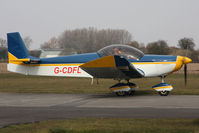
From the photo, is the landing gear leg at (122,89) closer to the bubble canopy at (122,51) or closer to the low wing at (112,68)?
the low wing at (112,68)

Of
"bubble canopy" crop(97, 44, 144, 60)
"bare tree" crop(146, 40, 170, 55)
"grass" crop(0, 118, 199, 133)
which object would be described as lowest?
"grass" crop(0, 118, 199, 133)

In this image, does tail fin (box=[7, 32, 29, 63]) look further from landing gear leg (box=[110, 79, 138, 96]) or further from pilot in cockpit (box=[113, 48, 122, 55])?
landing gear leg (box=[110, 79, 138, 96])

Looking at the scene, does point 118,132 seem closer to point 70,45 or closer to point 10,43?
point 10,43

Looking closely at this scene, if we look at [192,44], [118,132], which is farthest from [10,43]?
[192,44]

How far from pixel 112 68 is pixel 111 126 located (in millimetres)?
5551

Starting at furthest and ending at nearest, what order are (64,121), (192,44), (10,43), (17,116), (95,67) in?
(192,44) → (10,43) → (95,67) → (17,116) → (64,121)

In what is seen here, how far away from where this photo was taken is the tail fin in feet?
46.2

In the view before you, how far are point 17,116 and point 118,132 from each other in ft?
10.9


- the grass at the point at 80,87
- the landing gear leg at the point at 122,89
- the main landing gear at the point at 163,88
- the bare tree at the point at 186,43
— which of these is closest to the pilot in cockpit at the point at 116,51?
the landing gear leg at the point at 122,89

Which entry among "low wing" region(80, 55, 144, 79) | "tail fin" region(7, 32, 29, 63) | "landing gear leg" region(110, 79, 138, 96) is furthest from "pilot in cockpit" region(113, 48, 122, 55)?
"tail fin" region(7, 32, 29, 63)

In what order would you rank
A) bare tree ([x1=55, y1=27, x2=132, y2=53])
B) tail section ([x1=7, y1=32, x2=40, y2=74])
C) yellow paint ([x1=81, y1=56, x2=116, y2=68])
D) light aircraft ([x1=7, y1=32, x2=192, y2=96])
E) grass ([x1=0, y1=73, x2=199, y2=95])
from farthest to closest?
bare tree ([x1=55, y1=27, x2=132, y2=53]) < grass ([x1=0, y1=73, x2=199, y2=95]) < tail section ([x1=7, y1=32, x2=40, y2=74]) < light aircraft ([x1=7, y1=32, x2=192, y2=96]) < yellow paint ([x1=81, y1=56, x2=116, y2=68])

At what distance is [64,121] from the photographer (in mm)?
6730

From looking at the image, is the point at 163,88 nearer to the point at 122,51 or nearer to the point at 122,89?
the point at 122,89

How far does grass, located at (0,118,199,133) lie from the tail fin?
812 cm
